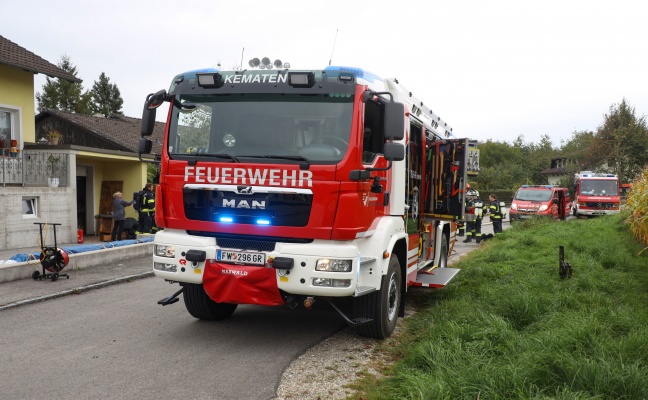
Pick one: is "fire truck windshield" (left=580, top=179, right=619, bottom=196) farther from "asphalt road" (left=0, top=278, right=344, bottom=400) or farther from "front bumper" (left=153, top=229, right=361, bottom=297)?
"front bumper" (left=153, top=229, right=361, bottom=297)

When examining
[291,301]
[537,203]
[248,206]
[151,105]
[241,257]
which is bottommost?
[291,301]

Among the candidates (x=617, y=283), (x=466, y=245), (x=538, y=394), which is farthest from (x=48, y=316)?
(x=466, y=245)

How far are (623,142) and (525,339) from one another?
45791 millimetres

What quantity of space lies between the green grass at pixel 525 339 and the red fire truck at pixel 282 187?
2.97 ft

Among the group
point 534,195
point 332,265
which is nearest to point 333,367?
point 332,265

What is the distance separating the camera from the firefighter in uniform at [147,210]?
51.8 ft

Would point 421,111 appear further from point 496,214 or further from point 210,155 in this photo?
point 496,214

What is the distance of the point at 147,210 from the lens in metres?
15.9

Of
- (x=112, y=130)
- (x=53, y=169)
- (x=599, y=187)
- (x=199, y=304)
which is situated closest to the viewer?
(x=199, y=304)

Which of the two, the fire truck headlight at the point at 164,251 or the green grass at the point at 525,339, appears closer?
the green grass at the point at 525,339

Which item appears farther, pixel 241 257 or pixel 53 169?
pixel 53 169

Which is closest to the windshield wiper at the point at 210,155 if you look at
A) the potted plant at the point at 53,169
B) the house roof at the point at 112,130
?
the potted plant at the point at 53,169

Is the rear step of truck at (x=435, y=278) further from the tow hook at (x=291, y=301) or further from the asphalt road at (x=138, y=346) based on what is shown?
the tow hook at (x=291, y=301)

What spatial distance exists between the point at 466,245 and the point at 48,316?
1215 centimetres
